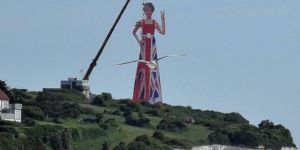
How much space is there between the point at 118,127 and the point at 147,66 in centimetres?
2836

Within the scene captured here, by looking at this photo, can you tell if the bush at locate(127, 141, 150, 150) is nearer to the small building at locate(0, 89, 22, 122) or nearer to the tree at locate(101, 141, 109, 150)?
the tree at locate(101, 141, 109, 150)

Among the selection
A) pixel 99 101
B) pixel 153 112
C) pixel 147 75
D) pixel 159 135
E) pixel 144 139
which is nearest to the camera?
pixel 144 139

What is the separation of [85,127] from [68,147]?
925 cm

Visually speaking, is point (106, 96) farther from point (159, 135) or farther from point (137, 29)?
point (159, 135)

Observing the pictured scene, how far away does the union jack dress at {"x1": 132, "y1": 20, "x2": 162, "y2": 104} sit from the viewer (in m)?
161

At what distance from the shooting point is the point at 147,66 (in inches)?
6348

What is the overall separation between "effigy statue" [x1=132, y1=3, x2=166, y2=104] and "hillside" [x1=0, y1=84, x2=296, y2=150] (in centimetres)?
250

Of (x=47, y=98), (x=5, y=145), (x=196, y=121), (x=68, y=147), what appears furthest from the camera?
(x=196, y=121)

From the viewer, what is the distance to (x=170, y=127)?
142875 millimetres

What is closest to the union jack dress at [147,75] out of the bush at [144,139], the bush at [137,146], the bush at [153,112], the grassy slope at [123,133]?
the bush at [153,112]

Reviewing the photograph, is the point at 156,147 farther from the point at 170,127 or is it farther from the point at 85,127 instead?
the point at 170,127

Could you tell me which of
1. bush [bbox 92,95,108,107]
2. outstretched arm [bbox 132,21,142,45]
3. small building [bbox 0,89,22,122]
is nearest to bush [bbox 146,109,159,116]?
bush [bbox 92,95,108,107]

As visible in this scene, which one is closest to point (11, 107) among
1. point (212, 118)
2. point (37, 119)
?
point (37, 119)

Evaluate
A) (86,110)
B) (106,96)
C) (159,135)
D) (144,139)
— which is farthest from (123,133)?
(106,96)
